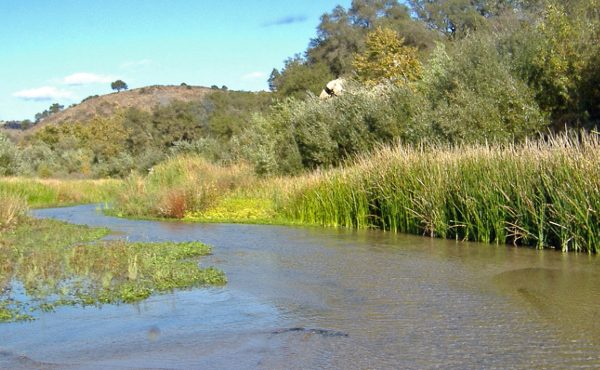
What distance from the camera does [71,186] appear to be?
1394 inches

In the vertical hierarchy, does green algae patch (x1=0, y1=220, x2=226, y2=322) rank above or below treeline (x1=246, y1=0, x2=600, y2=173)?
below

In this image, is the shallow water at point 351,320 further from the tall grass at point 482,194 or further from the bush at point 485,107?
the bush at point 485,107

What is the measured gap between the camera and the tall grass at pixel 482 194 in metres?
12.8

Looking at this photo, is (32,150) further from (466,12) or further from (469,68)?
(469,68)

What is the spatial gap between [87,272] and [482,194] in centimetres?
796

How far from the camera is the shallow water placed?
696 cm

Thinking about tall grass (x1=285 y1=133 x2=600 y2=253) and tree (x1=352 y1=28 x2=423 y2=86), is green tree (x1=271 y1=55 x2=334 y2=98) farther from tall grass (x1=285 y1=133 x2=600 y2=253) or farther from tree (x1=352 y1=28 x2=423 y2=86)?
tall grass (x1=285 y1=133 x2=600 y2=253)

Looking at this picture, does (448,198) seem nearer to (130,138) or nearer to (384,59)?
(384,59)

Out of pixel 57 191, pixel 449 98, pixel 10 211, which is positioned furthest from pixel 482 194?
pixel 57 191

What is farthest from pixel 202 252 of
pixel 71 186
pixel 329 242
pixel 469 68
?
pixel 71 186

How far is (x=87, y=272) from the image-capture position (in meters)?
10.9

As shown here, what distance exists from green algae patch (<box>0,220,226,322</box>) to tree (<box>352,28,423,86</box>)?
2917cm

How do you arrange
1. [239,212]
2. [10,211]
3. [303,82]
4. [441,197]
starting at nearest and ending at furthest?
[441,197]
[10,211]
[239,212]
[303,82]

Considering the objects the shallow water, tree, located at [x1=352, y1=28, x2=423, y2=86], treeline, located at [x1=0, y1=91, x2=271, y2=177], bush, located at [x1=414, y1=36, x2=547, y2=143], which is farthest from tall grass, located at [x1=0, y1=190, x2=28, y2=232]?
tree, located at [x1=352, y1=28, x2=423, y2=86]
